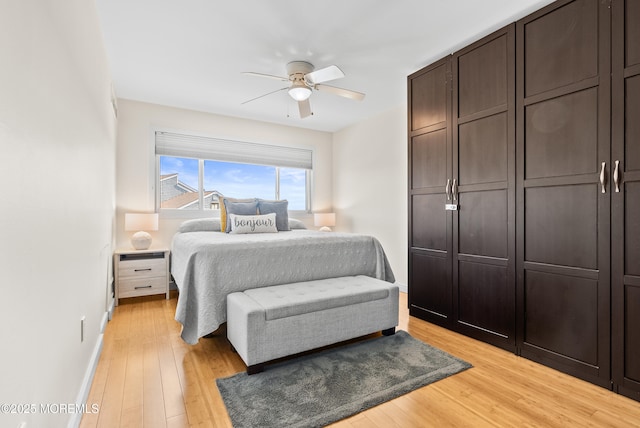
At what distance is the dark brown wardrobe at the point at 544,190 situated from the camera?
180 cm

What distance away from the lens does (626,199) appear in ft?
5.86

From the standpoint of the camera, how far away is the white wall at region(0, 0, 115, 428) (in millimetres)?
821

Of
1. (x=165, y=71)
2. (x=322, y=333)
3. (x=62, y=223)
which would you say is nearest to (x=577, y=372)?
(x=322, y=333)

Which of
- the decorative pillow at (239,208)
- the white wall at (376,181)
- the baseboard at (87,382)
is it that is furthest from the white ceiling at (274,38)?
the baseboard at (87,382)

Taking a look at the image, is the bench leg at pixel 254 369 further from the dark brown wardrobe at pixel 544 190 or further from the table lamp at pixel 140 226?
the table lamp at pixel 140 226

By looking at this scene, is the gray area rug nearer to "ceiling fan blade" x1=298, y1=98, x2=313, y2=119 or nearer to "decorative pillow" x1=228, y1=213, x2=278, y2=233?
"decorative pillow" x1=228, y1=213, x2=278, y2=233

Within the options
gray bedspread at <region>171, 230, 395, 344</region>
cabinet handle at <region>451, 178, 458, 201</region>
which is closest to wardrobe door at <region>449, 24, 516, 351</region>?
cabinet handle at <region>451, 178, 458, 201</region>

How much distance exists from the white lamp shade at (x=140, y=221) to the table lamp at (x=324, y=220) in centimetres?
230

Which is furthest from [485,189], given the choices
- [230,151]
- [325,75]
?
[230,151]

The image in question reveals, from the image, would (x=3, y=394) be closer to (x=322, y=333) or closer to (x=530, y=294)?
(x=322, y=333)

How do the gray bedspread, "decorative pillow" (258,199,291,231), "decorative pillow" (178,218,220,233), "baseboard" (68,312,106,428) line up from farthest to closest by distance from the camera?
"decorative pillow" (258,199,291,231) < "decorative pillow" (178,218,220,233) < the gray bedspread < "baseboard" (68,312,106,428)

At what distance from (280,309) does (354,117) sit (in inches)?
135

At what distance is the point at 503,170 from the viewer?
2.39 meters

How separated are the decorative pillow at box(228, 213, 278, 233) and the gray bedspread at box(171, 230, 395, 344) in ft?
2.61
